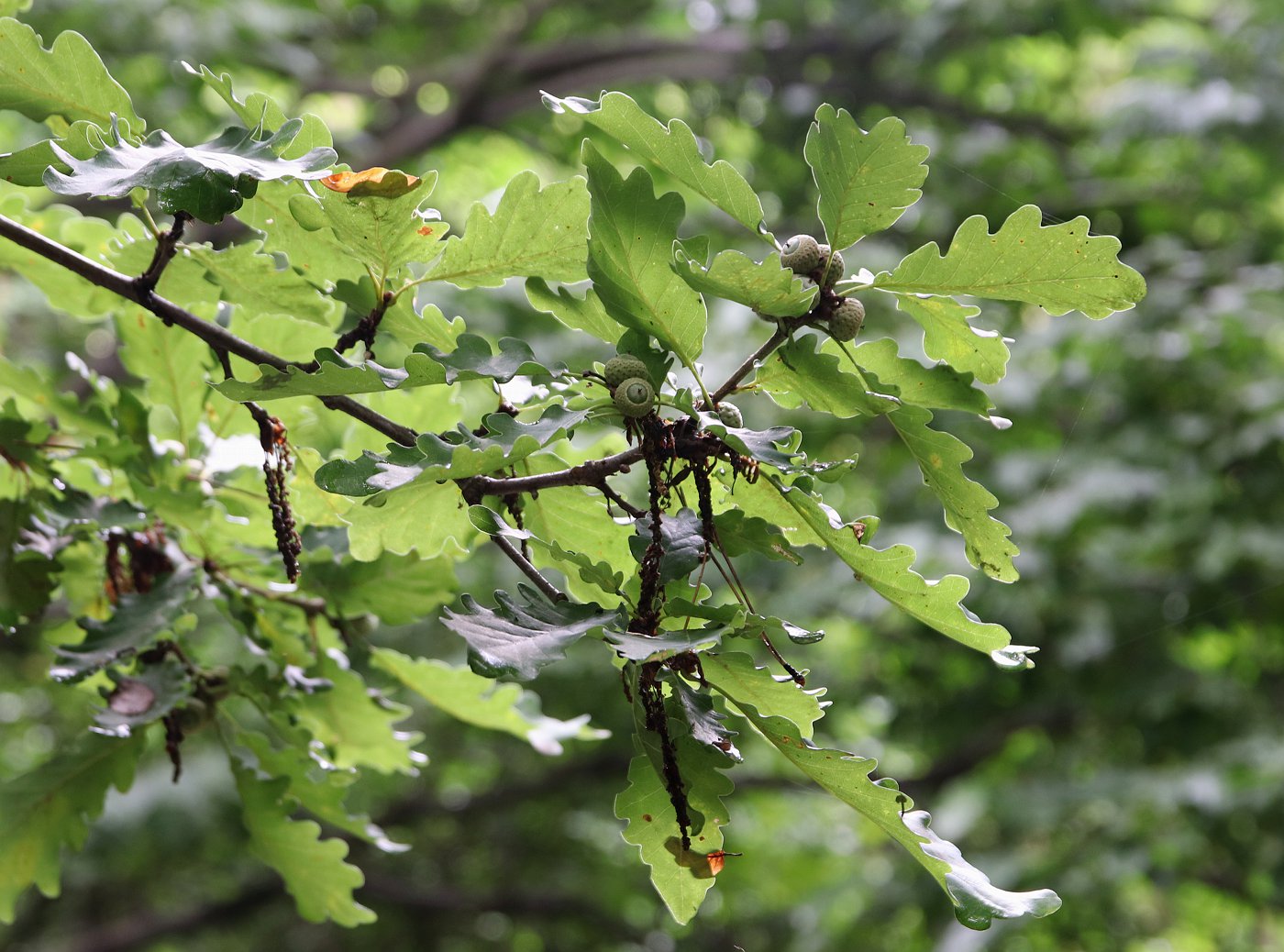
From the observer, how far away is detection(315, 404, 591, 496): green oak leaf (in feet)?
2.97

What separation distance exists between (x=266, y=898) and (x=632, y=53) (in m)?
3.68

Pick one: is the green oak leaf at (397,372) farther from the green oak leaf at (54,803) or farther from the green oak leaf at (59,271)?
the green oak leaf at (54,803)

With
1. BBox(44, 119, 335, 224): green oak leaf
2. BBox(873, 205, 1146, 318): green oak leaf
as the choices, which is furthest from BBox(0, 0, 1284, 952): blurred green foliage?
BBox(44, 119, 335, 224): green oak leaf

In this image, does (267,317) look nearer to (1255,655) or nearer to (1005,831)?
(1005,831)

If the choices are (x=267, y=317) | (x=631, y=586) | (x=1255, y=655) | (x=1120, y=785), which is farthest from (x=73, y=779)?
(x=1255, y=655)

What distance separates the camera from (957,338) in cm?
108

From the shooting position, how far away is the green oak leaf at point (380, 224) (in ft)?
3.44

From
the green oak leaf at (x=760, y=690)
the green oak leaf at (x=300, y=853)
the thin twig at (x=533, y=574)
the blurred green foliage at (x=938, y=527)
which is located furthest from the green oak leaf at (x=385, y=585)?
the blurred green foliage at (x=938, y=527)

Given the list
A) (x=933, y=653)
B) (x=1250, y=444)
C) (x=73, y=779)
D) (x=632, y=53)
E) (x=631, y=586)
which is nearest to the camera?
(x=631, y=586)

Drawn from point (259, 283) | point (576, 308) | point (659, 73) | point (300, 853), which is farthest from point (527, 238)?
point (659, 73)

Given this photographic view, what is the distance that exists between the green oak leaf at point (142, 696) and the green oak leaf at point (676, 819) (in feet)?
1.83

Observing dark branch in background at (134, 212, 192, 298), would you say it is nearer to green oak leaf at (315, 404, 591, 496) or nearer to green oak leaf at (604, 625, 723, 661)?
green oak leaf at (315, 404, 591, 496)

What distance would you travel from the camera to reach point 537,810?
559 cm

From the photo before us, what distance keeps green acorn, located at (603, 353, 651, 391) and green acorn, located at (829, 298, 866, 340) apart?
0.16 meters
